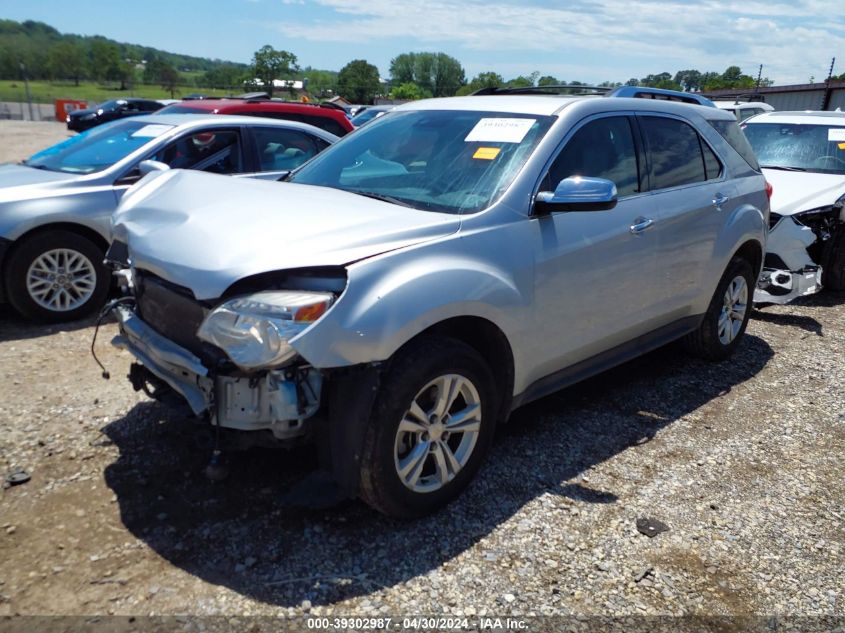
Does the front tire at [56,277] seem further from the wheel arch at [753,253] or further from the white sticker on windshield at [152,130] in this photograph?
the wheel arch at [753,253]

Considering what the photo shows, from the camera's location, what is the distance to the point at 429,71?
10269cm

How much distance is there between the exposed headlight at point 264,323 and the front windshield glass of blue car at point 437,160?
3.18ft

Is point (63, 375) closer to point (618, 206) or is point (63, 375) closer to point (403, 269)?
point (403, 269)

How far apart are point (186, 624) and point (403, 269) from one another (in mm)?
1559

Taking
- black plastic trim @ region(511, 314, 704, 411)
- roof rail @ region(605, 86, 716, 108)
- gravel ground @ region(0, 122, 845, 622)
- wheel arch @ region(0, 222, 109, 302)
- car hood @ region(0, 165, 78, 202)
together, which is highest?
roof rail @ region(605, 86, 716, 108)

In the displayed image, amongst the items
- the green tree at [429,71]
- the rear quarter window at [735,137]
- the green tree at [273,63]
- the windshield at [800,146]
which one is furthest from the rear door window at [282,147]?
the green tree at [429,71]

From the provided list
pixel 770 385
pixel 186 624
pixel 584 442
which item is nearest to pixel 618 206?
pixel 584 442

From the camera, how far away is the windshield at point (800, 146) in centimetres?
808

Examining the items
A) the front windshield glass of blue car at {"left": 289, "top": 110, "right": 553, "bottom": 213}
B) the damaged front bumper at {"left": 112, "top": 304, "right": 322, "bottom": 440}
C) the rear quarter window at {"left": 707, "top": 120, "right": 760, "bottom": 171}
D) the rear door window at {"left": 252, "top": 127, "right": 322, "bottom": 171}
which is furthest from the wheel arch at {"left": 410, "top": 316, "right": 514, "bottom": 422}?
the rear door window at {"left": 252, "top": 127, "right": 322, "bottom": 171}

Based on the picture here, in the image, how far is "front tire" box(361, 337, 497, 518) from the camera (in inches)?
113

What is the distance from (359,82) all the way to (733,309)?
64803mm

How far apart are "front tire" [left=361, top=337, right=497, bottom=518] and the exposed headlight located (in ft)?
1.46

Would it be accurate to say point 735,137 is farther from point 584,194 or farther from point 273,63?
point 273,63

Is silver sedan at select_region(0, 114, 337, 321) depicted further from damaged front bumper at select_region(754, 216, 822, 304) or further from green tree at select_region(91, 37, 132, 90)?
green tree at select_region(91, 37, 132, 90)
